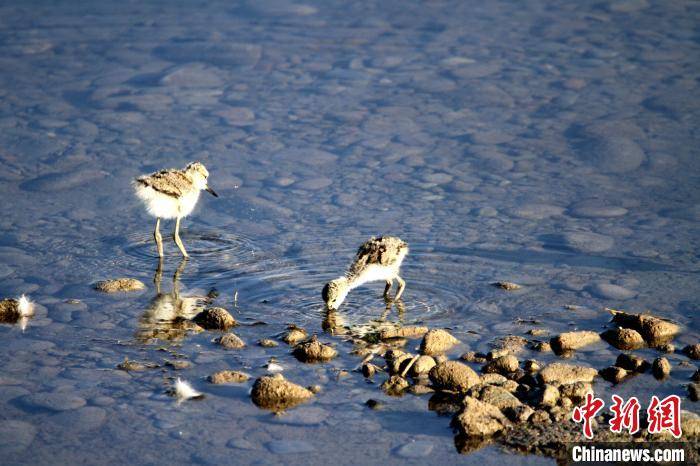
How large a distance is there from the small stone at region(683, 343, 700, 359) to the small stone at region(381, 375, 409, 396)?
6.62 ft

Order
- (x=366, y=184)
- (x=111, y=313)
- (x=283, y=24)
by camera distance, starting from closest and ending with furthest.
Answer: (x=111, y=313) < (x=366, y=184) < (x=283, y=24)

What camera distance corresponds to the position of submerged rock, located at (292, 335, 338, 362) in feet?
23.5

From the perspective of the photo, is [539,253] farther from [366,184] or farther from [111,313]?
[111,313]

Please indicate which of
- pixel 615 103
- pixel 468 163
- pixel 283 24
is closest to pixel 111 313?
pixel 468 163

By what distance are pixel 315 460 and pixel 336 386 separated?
87 centimetres

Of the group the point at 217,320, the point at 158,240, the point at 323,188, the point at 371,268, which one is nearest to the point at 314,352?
the point at 217,320

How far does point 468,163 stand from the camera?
11.6 m

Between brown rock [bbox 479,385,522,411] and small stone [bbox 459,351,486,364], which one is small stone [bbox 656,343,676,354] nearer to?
small stone [bbox 459,351,486,364]

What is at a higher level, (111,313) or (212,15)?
(212,15)

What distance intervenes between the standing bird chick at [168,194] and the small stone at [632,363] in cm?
410

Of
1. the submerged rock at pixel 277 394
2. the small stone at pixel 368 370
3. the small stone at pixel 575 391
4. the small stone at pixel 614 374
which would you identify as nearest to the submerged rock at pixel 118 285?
the submerged rock at pixel 277 394

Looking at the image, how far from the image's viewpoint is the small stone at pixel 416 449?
6.06 meters

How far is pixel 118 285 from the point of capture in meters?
8.52

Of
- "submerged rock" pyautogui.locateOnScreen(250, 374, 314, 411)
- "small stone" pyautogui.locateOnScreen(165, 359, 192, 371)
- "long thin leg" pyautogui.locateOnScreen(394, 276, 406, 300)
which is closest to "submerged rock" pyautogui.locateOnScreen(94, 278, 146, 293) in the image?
"small stone" pyautogui.locateOnScreen(165, 359, 192, 371)
